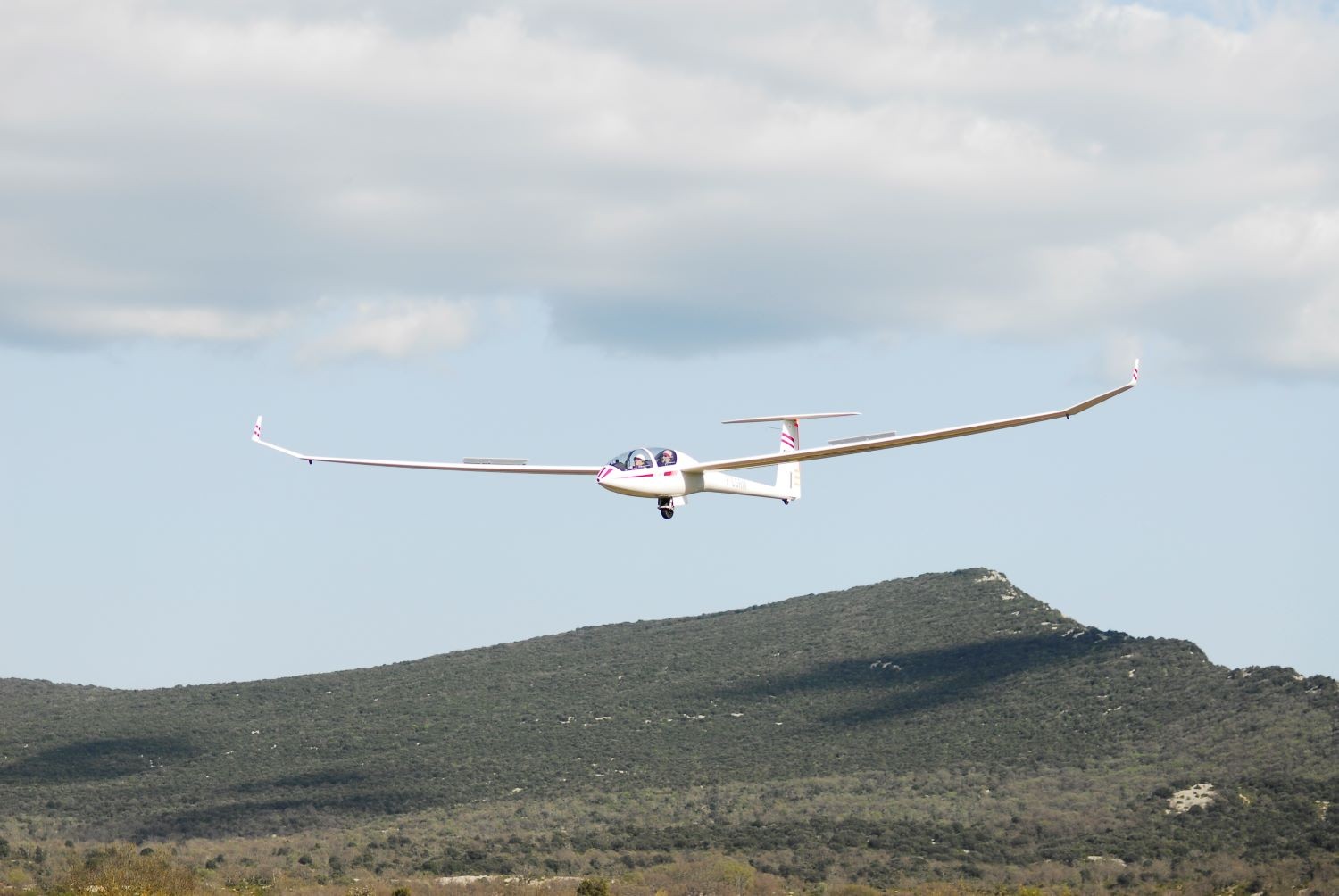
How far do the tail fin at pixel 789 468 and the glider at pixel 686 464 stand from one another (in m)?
0.30

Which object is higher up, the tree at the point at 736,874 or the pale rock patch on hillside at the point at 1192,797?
the pale rock patch on hillside at the point at 1192,797

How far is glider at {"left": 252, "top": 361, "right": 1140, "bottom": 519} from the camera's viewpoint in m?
46.1

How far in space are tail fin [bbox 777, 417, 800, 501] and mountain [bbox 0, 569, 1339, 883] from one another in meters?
16.8

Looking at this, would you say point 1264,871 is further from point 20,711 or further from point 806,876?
point 20,711

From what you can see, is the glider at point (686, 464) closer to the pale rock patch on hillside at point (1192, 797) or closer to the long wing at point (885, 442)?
the long wing at point (885, 442)

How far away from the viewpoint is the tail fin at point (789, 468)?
6000cm

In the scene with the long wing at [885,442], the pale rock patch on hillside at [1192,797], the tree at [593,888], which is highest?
the long wing at [885,442]

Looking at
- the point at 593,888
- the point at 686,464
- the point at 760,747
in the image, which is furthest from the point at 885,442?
the point at 760,747

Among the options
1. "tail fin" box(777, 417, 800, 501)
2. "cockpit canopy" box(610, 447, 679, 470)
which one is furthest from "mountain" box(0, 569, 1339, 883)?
"cockpit canopy" box(610, 447, 679, 470)

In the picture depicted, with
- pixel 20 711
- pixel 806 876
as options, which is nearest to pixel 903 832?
pixel 806 876

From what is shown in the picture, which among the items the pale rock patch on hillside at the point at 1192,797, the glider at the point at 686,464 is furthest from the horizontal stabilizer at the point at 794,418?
the pale rock patch on hillside at the point at 1192,797

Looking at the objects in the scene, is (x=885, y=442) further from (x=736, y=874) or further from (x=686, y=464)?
(x=736, y=874)

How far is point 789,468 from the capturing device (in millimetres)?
60531

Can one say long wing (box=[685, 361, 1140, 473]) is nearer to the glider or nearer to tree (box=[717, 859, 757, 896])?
the glider
